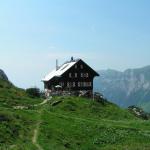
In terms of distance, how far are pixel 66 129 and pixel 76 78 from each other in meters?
56.9

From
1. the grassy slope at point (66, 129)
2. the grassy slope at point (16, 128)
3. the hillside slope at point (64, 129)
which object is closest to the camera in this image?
the grassy slope at point (16, 128)

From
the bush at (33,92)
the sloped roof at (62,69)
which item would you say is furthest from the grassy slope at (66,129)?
the sloped roof at (62,69)

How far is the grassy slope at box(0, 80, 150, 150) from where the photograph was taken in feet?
156

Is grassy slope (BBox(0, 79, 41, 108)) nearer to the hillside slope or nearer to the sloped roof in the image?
the hillside slope

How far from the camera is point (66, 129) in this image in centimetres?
5566

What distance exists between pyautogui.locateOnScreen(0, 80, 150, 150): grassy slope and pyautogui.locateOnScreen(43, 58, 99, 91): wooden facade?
35973mm

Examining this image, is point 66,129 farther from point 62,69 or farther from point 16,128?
point 62,69

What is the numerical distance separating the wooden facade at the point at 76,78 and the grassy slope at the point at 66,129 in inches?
1416

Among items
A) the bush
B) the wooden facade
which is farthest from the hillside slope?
the wooden facade

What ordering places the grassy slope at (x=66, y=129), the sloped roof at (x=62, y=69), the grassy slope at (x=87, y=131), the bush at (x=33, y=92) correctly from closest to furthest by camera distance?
the grassy slope at (x=66, y=129), the grassy slope at (x=87, y=131), the bush at (x=33, y=92), the sloped roof at (x=62, y=69)

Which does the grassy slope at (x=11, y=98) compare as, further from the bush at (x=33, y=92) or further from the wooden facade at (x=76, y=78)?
the wooden facade at (x=76, y=78)

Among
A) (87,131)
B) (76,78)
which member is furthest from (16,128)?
(76,78)

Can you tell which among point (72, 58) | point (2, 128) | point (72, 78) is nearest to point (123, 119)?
point (2, 128)

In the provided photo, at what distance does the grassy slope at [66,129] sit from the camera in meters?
47.7
